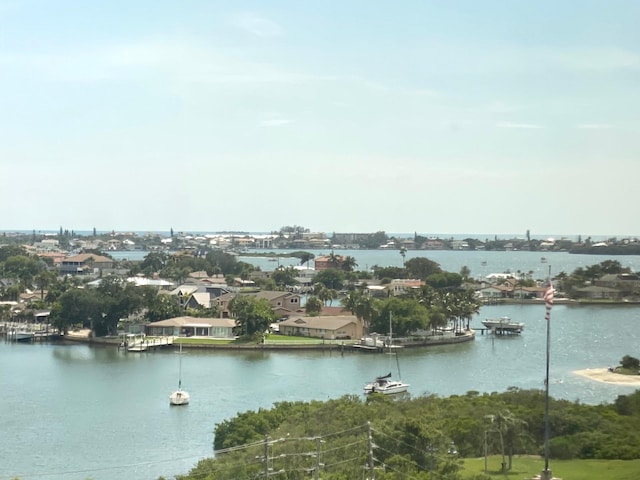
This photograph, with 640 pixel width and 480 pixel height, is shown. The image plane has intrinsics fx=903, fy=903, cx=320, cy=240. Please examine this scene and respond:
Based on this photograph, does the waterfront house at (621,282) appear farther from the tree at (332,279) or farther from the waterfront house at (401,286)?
the tree at (332,279)

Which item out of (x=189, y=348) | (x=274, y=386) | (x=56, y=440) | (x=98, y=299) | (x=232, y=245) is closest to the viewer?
(x=56, y=440)

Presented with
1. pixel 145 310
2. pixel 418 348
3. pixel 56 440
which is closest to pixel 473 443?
pixel 56 440

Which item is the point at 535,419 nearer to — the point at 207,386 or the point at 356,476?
the point at 356,476

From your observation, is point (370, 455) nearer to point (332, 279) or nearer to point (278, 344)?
point (278, 344)

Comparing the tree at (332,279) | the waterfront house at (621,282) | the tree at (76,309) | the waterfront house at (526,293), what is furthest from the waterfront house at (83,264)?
the waterfront house at (621,282)

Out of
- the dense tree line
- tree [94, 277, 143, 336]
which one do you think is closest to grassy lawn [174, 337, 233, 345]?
tree [94, 277, 143, 336]

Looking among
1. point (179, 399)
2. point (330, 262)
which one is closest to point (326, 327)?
point (179, 399)
